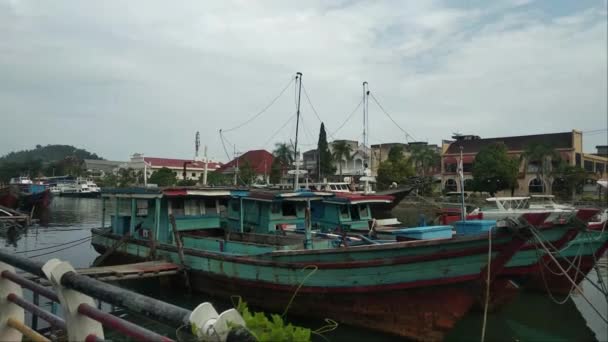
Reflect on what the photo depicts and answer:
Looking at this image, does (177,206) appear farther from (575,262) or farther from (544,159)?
(544,159)

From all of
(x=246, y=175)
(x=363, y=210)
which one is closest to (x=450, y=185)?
(x=246, y=175)

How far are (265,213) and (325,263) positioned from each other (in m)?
4.55

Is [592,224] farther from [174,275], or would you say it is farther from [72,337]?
[72,337]

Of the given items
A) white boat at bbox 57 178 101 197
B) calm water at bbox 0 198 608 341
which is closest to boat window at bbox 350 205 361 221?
calm water at bbox 0 198 608 341

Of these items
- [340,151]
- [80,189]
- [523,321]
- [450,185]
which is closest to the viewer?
[523,321]

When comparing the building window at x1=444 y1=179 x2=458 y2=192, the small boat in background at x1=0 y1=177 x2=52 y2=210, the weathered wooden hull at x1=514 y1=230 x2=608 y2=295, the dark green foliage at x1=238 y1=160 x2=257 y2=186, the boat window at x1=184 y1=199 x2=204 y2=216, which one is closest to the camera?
the weathered wooden hull at x1=514 y1=230 x2=608 y2=295

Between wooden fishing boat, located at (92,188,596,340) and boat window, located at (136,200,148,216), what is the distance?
23 centimetres

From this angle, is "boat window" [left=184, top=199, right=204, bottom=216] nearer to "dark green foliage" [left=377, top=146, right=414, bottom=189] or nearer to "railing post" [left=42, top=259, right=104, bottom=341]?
"railing post" [left=42, top=259, right=104, bottom=341]

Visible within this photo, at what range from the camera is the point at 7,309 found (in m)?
3.88

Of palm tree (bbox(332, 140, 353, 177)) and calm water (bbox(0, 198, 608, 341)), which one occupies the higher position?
palm tree (bbox(332, 140, 353, 177))

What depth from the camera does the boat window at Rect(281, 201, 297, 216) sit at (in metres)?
14.2

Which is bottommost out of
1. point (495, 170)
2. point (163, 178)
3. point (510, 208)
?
point (510, 208)

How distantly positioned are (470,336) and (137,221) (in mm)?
10681

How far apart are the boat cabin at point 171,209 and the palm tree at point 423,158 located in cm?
4617
